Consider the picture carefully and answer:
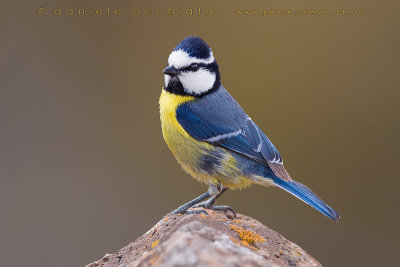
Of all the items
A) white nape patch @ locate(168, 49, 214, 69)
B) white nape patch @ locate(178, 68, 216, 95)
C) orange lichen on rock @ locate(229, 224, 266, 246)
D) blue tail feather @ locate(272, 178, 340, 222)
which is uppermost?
white nape patch @ locate(168, 49, 214, 69)

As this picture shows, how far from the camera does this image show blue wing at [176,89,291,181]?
2.97 meters

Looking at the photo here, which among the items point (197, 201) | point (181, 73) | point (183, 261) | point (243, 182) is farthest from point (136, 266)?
point (181, 73)

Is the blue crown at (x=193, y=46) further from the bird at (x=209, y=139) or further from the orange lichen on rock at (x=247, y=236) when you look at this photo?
the orange lichen on rock at (x=247, y=236)

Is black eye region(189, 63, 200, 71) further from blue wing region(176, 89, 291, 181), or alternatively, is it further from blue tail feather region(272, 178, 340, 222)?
blue tail feather region(272, 178, 340, 222)

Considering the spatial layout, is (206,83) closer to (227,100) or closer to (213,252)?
(227,100)

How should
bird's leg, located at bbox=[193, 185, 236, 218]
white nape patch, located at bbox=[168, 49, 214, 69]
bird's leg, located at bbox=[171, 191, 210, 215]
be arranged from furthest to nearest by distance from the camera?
white nape patch, located at bbox=[168, 49, 214, 69]
bird's leg, located at bbox=[193, 185, 236, 218]
bird's leg, located at bbox=[171, 191, 210, 215]

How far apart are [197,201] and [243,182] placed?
33 cm

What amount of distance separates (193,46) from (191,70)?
0.52ft

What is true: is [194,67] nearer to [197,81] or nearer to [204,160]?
[197,81]

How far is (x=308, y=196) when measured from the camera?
9.45 feet

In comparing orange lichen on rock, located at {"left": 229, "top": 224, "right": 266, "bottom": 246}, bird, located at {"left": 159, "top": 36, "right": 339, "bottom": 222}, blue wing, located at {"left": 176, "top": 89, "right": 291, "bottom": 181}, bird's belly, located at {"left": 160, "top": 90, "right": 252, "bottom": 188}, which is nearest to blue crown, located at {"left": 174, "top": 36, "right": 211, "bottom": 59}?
bird, located at {"left": 159, "top": 36, "right": 339, "bottom": 222}

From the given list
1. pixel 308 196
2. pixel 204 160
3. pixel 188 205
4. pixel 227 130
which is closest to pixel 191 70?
pixel 227 130

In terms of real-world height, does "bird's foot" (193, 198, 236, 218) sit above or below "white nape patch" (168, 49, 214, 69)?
below

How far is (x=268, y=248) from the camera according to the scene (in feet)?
7.40
